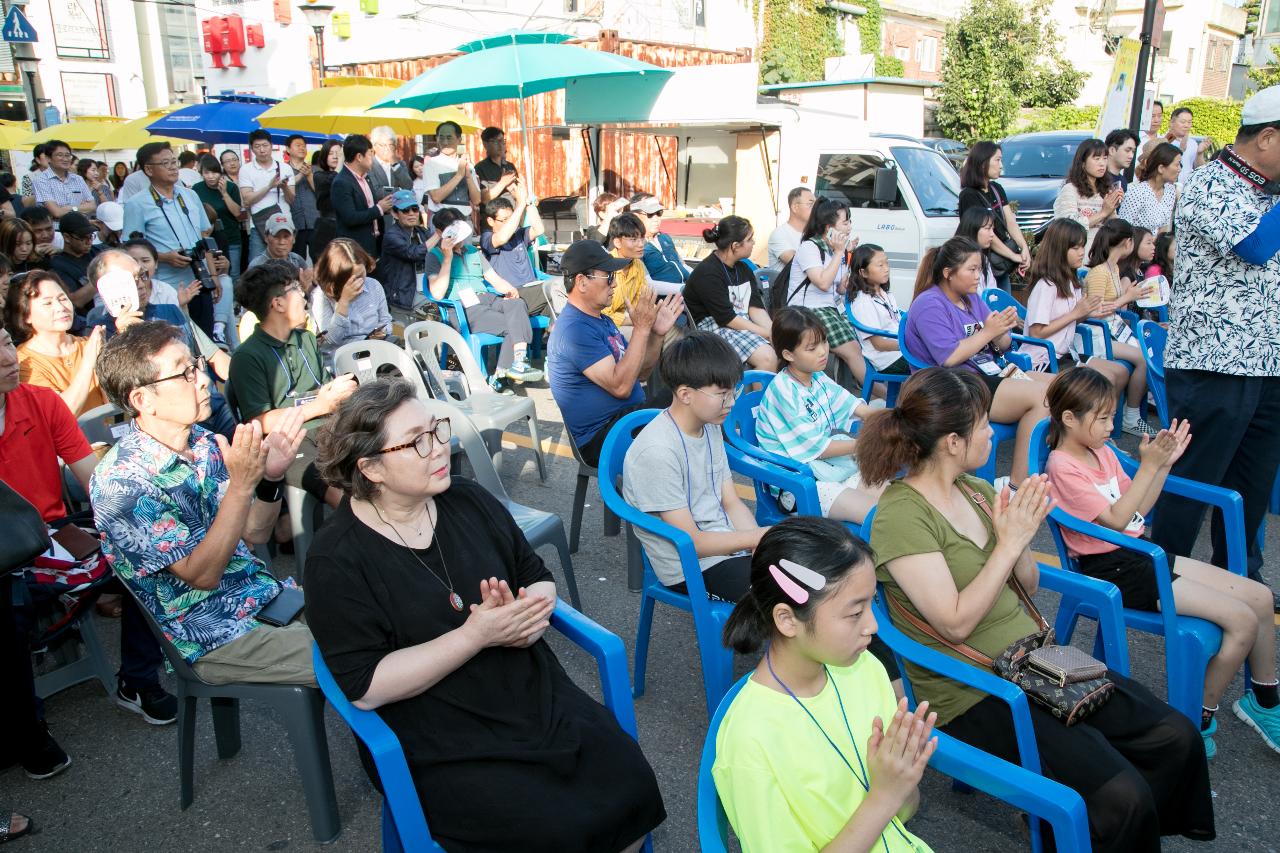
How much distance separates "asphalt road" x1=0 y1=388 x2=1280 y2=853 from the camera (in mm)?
2604

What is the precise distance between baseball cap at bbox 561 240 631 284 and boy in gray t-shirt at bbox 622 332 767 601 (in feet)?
4.26

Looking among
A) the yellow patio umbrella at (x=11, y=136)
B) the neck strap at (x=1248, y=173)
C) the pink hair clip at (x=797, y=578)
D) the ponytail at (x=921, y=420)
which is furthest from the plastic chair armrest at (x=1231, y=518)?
the yellow patio umbrella at (x=11, y=136)

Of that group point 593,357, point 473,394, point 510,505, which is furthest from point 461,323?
point 510,505

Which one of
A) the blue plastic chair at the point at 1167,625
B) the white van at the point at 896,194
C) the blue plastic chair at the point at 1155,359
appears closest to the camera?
the blue plastic chair at the point at 1167,625

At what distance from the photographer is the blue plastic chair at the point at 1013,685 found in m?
2.19

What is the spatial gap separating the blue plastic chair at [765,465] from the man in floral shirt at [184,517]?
5.98 feet

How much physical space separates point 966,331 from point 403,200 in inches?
198

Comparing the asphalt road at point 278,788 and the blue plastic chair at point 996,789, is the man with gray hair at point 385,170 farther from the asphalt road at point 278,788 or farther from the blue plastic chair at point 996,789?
the blue plastic chair at point 996,789

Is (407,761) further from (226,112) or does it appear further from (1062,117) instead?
(1062,117)

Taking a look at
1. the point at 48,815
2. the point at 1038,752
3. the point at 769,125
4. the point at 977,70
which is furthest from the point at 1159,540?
the point at 977,70

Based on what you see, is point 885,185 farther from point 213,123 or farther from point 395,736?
point 395,736

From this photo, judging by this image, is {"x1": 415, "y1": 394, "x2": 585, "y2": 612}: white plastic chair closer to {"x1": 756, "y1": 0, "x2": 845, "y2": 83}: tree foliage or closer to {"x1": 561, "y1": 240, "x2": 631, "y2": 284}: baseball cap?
{"x1": 561, "y1": 240, "x2": 631, "y2": 284}: baseball cap

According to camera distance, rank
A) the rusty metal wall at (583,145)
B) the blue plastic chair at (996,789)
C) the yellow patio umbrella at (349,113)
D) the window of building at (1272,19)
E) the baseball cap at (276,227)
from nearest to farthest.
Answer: the blue plastic chair at (996,789) < the baseball cap at (276,227) < the yellow patio umbrella at (349,113) < the rusty metal wall at (583,145) < the window of building at (1272,19)

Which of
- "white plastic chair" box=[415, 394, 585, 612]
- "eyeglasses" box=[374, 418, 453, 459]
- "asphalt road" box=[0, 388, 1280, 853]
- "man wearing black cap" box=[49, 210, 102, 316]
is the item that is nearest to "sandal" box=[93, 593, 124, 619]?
"asphalt road" box=[0, 388, 1280, 853]
